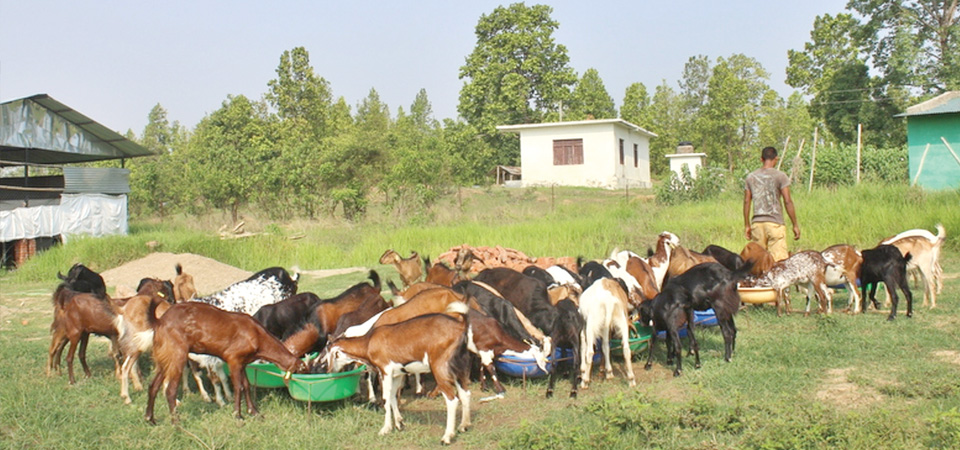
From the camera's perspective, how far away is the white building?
33.3m

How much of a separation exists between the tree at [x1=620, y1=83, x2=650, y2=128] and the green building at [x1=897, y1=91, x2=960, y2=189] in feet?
71.3

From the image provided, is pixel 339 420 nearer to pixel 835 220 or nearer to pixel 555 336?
pixel 555 336

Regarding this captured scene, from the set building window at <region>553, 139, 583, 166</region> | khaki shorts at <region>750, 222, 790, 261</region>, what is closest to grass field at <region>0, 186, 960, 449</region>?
khaki shorts at <region>750, 222, 790, 261</region>

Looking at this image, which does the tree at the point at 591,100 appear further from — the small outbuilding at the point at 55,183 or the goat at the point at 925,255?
the goat at the point at 925,255

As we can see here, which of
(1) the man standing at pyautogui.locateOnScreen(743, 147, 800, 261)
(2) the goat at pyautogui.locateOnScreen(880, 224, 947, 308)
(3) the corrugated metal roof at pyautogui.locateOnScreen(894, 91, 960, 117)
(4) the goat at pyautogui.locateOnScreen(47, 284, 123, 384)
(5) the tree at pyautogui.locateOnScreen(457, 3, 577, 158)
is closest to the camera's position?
(4) the goat at pyautogui.locateOnScreen(47, 284, 123, 384)

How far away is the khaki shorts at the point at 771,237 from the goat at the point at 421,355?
5868 millimetres

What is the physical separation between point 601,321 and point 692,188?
1682cm

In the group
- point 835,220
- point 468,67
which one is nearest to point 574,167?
point 468,67

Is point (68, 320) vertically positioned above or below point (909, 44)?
below

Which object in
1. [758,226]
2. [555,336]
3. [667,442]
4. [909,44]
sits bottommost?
[667,442]

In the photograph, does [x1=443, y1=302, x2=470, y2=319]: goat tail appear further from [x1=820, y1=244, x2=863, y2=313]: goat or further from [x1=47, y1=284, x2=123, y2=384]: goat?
[x1=820, y1=244, x2=863, y2=313]: goat

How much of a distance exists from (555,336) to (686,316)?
138cm

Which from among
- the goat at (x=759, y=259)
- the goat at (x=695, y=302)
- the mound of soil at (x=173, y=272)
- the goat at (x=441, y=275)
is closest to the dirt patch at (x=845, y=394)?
the goat at (x=695, y=302)

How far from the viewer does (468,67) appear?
4281 cm
